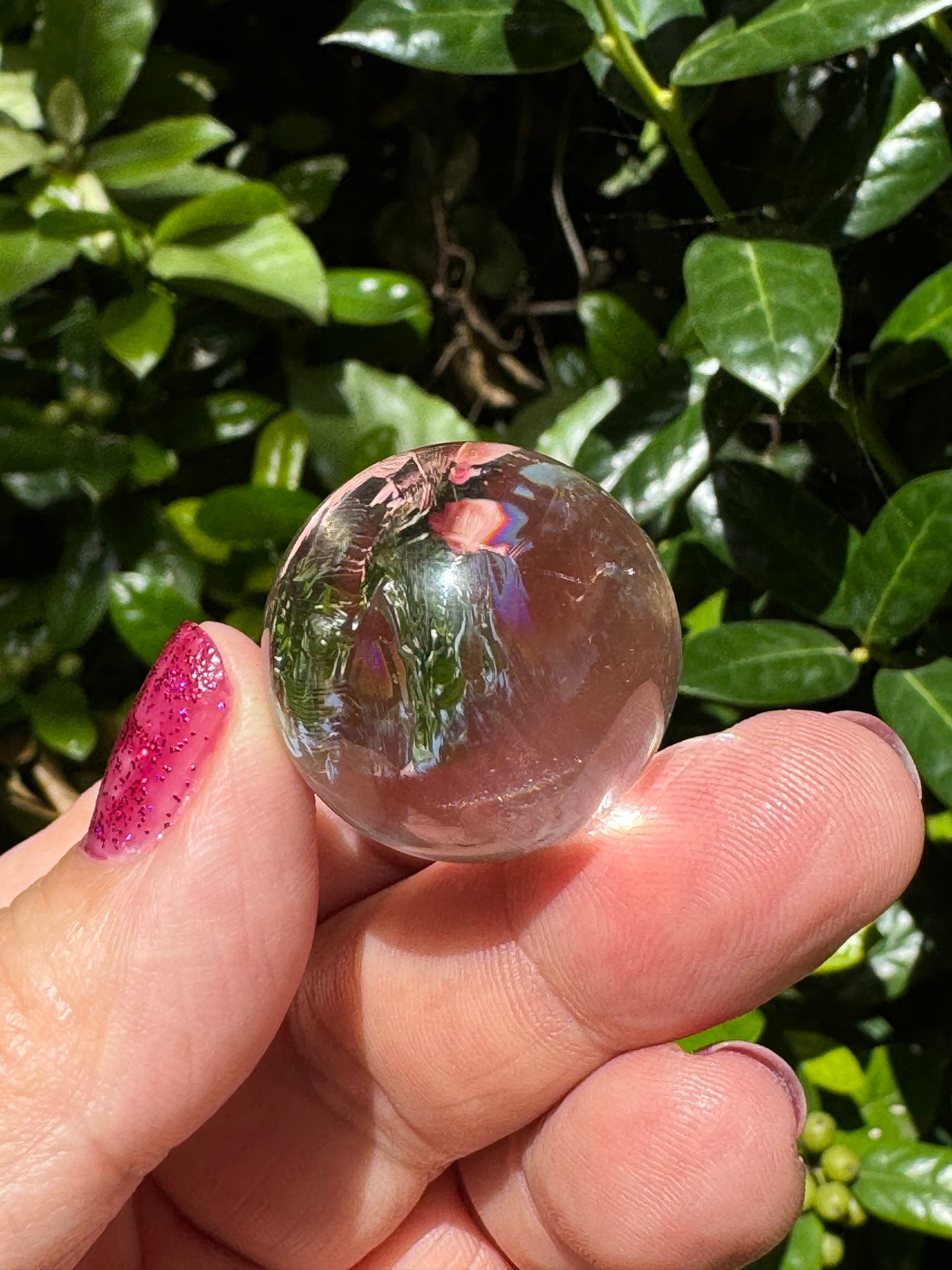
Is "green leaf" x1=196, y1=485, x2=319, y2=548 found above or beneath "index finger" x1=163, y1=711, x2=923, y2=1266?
above

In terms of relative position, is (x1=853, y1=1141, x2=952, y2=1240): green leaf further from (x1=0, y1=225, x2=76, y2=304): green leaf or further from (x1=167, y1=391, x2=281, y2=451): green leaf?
(x1=0, y1=225, x2=76, y2=304): green leaf

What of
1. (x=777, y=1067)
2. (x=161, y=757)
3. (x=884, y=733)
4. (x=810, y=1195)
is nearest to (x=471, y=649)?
(x=161, y=757)

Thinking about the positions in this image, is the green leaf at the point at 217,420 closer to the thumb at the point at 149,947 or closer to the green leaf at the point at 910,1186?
the thumb at the point at 149,947

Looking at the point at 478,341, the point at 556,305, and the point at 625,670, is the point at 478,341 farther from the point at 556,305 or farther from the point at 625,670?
the point at 625,670

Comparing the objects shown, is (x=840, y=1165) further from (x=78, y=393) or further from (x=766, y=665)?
(x=78, y=393)

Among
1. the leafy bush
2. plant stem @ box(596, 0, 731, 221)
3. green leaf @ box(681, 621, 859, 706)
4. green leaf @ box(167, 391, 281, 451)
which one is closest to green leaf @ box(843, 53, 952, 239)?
the leafy bush

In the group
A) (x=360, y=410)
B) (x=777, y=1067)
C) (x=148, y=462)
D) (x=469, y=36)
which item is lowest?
(x=777, y=1067)

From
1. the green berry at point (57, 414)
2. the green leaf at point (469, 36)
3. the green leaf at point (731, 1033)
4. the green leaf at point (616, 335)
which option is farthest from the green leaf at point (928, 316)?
the green berry at point (57, 414)
